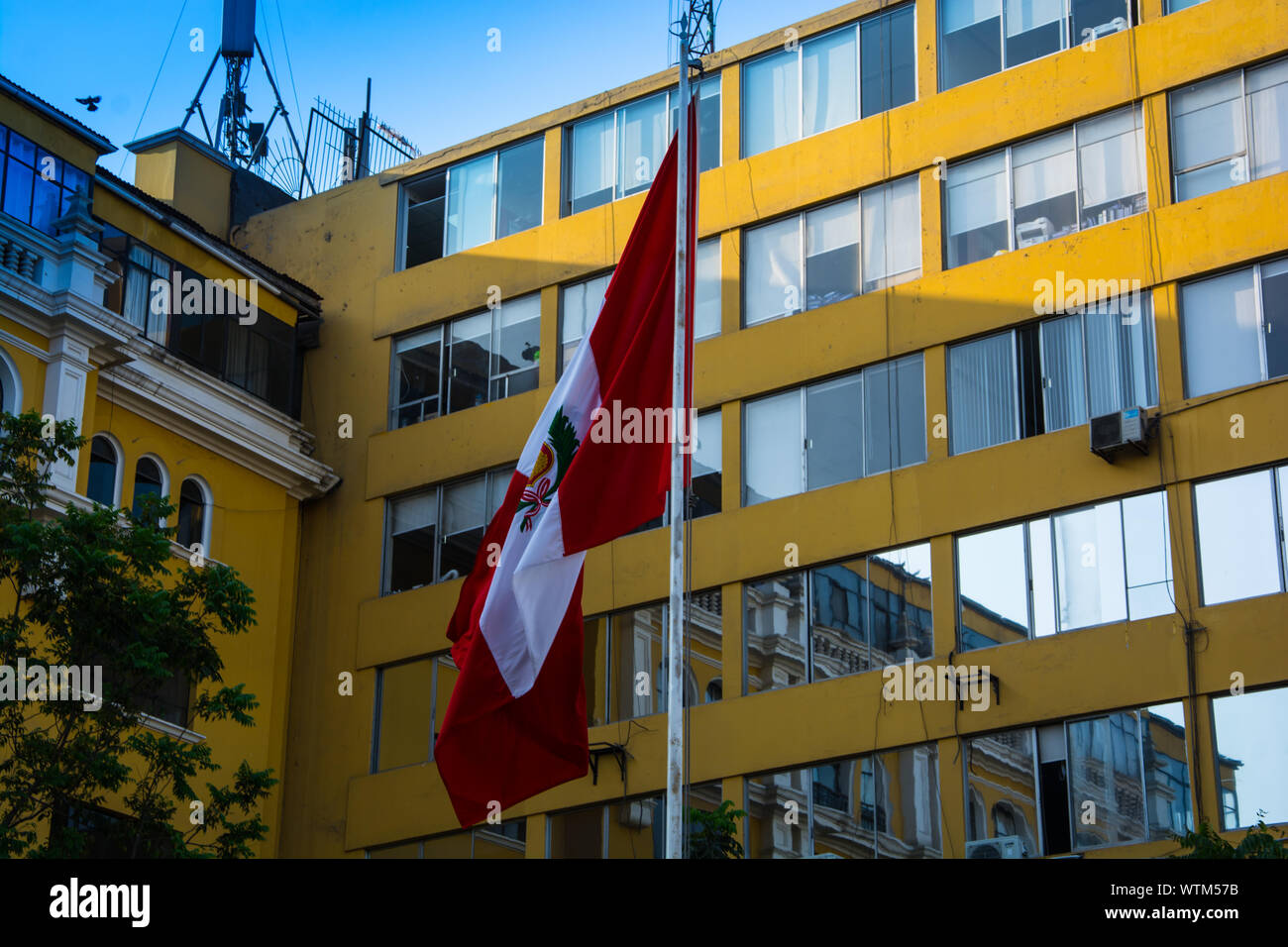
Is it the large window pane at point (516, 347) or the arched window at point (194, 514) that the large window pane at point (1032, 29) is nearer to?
the large window pane at point (516, 347)

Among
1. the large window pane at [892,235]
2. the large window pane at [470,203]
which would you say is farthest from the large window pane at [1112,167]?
the large window pane at [470,203]

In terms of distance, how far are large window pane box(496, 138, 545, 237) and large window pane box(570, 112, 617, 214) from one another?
78cm

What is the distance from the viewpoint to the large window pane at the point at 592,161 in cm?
3533

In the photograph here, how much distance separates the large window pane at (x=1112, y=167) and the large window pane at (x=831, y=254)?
3.94m

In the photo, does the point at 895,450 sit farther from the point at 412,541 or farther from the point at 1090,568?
the point at 412,541

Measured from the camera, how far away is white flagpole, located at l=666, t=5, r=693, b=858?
49.3 feet

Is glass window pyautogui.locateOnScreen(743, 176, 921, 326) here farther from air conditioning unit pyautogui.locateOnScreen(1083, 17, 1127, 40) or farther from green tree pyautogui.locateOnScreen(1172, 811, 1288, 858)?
green tree pyautogui.locateOnScreen(1172, 811, 1288, 858)

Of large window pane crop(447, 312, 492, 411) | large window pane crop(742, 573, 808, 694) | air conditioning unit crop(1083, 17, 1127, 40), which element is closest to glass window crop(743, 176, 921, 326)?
air conditioning unit crop(1083, 17, 1127, 40)

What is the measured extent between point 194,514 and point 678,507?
20158mm

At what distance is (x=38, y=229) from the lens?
30.9 metres

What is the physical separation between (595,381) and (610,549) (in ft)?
50.6

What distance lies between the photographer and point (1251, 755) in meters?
25.3

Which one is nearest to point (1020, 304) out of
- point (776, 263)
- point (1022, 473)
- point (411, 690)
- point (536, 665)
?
point (1022, 473)
